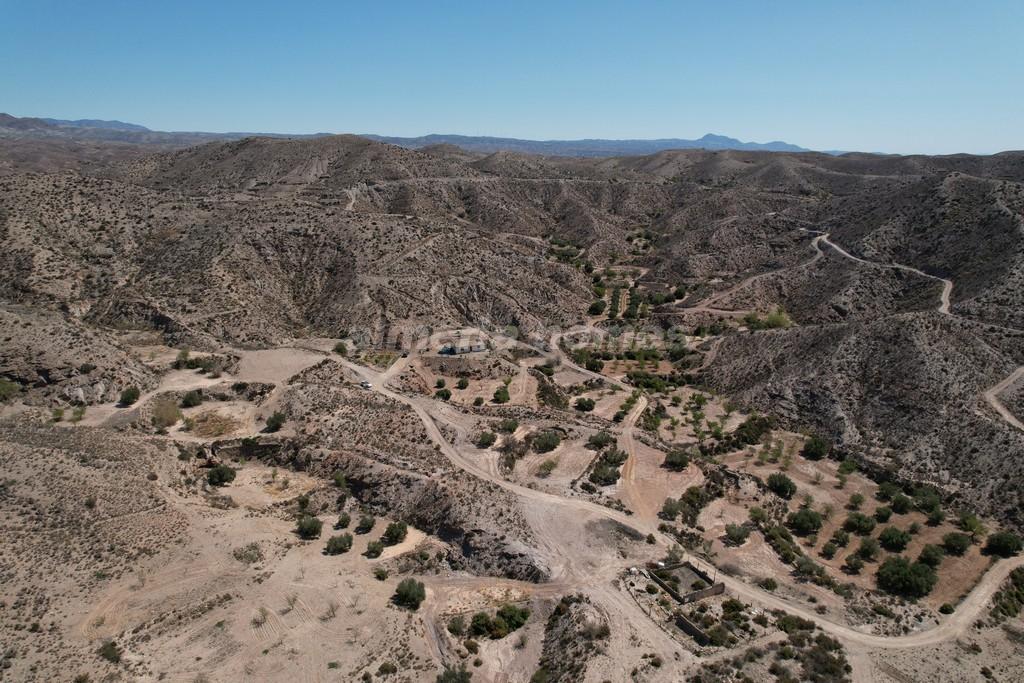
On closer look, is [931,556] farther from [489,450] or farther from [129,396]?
[129,396]

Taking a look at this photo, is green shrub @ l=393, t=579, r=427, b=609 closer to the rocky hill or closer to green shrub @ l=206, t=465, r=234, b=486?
green shrub @ l=206, t=465, r=234, b=486

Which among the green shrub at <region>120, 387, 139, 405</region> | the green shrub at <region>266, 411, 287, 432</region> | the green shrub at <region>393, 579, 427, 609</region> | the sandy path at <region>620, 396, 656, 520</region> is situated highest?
the green shrub at <region>120, 387, 139, 405</region>

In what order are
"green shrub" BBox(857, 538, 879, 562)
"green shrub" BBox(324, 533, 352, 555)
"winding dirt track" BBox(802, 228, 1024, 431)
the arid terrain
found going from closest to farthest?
the arid terrain
"green shrub" BBox(324, 533, 352, 555)
"green shrub" BBox(857, 538, 879, 562)
"winding dirt track" BBox(802, 228, 1024, 431)


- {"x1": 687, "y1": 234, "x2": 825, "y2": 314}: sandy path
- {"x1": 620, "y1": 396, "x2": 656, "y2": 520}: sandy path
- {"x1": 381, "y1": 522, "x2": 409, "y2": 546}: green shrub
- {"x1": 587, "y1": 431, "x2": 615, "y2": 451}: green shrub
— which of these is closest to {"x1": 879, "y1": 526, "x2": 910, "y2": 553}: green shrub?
{"x1": 620, "y1": 396, "x2": 656, "y2": 520}: sandy path

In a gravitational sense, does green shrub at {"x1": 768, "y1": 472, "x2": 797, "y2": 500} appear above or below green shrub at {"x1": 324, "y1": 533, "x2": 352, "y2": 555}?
above

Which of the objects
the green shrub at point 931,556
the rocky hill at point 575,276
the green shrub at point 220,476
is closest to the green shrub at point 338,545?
the green shrub at point 220,476

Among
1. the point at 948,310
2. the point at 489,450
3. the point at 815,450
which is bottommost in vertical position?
the point at 815,450

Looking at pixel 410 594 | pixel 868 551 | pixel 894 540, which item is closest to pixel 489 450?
pixel 410 594
